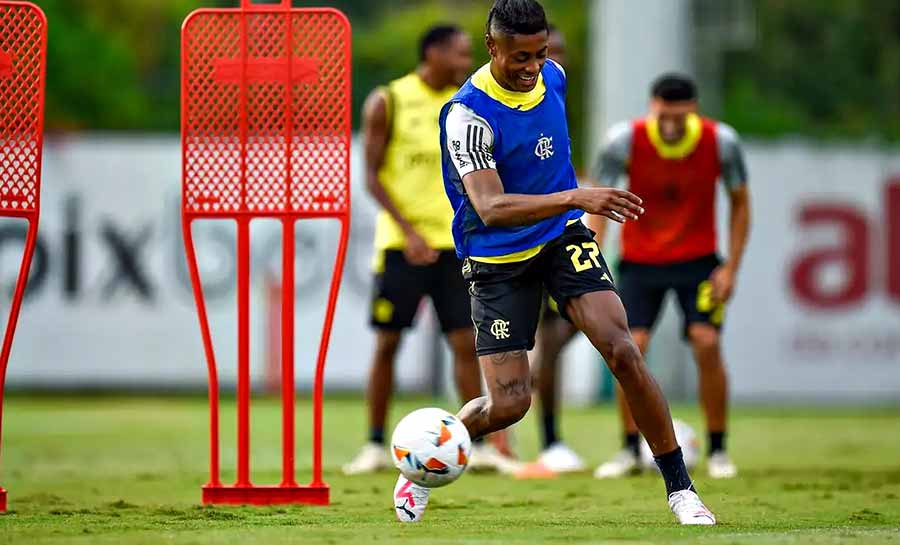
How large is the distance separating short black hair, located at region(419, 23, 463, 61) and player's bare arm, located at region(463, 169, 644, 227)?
11.2ft

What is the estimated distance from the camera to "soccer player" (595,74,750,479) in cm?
1034

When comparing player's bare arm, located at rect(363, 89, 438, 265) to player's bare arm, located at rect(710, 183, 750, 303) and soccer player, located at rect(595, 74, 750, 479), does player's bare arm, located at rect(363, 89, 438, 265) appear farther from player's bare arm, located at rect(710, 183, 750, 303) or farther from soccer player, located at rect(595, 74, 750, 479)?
player's bare arm, located at rect(710, 183, 750, 303)

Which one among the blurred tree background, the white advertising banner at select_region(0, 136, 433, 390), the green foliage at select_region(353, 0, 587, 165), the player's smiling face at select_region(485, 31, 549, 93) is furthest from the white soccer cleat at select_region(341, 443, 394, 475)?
the green foliage at select_region(353, 0, 587, 165)

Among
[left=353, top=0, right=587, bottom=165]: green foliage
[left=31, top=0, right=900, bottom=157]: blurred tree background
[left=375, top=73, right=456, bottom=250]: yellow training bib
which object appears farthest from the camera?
[left=353, top=0, right=587, bottom=165]: green foliage

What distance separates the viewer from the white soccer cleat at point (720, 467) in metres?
10.1

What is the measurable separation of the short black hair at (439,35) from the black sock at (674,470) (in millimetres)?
4116

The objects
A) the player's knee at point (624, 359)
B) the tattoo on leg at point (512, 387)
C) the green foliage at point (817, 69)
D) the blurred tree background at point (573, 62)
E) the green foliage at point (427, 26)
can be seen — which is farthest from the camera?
the green foliage at point (427, 26)

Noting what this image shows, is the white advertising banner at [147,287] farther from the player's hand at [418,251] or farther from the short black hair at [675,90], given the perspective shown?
the short black hair at [675,90]

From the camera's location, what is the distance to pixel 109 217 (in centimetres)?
1942

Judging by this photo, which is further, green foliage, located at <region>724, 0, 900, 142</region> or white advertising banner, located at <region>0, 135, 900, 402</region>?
green foliage, located at <region>724, 0, 900, 142</region>

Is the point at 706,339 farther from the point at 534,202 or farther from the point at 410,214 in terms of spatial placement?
the point at 534,202

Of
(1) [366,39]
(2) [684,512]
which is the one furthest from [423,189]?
(1) [366,39]

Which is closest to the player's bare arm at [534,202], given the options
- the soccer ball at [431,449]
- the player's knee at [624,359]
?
the player's knee at [624,359]

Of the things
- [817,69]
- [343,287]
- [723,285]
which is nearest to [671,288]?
[723,285]
